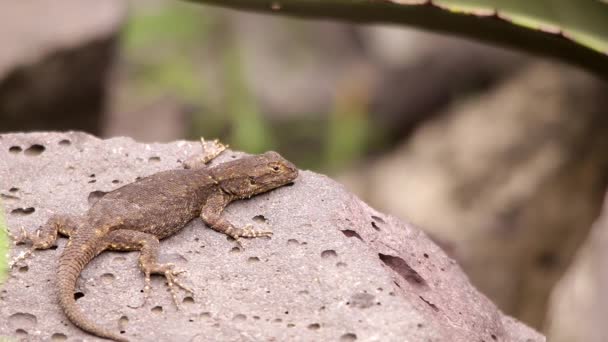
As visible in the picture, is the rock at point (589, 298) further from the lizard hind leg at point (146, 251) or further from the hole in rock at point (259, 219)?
the lizard hind leg at point (146, 251)

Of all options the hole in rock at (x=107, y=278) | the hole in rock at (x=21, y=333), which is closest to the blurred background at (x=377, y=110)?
the hole in rock at (x=107, y=278)

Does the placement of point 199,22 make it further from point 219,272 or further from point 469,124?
point 219,272

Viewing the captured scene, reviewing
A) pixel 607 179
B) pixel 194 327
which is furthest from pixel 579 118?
pixel 194 327

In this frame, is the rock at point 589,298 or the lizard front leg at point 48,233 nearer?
the rock at point 589,298

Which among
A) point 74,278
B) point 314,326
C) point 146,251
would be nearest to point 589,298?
point 314,326

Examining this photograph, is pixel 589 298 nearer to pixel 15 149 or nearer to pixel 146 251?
pixel 146 251
